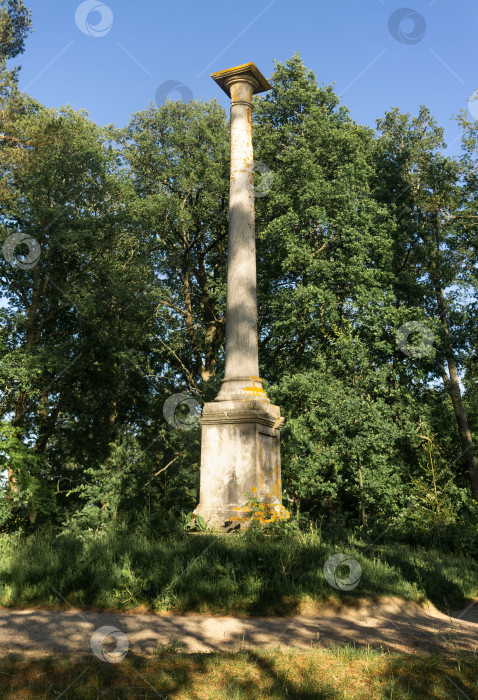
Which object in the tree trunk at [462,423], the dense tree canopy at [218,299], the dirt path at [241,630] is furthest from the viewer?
the tree trunk at [462,423]

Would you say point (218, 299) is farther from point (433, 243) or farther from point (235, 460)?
point (235, 460)

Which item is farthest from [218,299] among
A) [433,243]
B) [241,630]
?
[241,630]

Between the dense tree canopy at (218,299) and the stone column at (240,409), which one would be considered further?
the dense tree canopy at (218,299)

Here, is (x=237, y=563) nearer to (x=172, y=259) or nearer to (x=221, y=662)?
(x=221, y=662)

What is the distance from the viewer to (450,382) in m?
19.5

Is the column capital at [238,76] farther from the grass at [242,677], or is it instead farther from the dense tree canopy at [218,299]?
the grass at [242,677]

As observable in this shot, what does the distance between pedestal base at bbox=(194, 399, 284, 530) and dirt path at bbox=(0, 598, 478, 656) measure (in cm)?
300

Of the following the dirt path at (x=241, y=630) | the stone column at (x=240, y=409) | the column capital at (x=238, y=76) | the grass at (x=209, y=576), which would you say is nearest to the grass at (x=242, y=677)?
the dirt path at (x=241, y=630)

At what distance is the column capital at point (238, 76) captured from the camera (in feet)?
36.2

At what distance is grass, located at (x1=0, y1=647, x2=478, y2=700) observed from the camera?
296 cm

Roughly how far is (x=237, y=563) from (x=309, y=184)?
51.2 ft

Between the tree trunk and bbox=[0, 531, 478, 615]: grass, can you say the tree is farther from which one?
bbox=[0, 531, 478, 615]: grass

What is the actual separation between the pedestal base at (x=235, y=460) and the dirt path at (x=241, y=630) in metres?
3.00

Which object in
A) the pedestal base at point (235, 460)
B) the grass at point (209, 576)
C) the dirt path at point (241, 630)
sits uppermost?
the pedestal base at point (235, 460)
